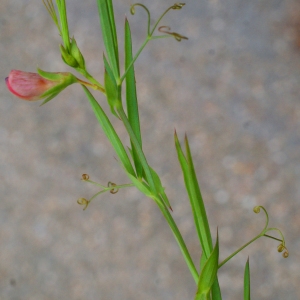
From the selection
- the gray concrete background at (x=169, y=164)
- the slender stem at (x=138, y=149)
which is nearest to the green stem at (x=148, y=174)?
the slender stem at (x=138, y=149)

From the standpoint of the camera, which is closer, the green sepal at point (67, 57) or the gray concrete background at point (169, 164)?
the green sepal at point (67, 57)

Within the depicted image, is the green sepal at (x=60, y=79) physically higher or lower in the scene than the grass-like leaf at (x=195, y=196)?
higher

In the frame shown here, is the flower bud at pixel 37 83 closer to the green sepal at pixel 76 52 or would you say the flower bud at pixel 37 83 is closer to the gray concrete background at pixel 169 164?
the green sepal at pixel 76 52

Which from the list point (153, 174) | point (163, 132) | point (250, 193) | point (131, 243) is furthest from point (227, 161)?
point (153, 174)

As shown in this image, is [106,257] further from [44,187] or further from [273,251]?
[273,251]

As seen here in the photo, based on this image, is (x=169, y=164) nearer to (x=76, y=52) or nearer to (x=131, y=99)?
(x=131, y=99)

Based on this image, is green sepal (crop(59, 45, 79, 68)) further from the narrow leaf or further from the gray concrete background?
the gray concrete background

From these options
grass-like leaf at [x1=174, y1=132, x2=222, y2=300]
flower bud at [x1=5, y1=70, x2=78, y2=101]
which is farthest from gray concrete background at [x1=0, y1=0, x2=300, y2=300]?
flower bud at [x1=5, y1=70, x2=78, y2=101]
